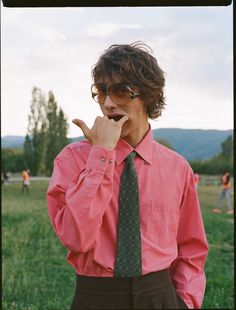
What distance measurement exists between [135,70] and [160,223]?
556mm

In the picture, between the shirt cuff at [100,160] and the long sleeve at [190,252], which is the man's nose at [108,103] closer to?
the shirt cuff at [100,160]

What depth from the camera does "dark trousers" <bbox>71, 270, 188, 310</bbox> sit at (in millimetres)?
1857

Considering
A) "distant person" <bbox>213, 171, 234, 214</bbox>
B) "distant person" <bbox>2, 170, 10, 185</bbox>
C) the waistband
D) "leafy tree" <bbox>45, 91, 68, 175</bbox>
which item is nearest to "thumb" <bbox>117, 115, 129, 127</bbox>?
the waistband

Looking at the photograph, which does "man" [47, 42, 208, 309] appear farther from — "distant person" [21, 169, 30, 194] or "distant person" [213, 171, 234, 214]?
"distant person" [21, 169, 30, 194]

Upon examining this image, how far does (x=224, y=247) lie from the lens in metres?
8.35

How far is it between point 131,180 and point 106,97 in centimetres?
30

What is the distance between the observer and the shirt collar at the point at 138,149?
200cm

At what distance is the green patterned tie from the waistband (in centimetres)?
2

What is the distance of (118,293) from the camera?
1.85 m

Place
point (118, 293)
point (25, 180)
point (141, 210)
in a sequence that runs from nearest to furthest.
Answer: point (118, 293)
point (141, 210)
point (25, 180)

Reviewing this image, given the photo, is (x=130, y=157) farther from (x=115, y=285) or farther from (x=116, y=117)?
(x=115, y=285)

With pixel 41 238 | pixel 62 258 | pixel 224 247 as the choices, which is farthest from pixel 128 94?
pixel 41 238

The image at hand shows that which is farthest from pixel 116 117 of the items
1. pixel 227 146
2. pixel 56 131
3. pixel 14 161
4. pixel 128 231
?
pixel 14 161
